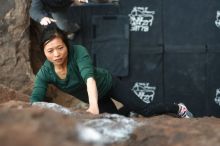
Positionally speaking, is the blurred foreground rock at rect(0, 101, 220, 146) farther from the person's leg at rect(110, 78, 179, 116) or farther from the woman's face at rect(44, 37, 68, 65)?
the person's leg at rect(110, 78, 179, 116)

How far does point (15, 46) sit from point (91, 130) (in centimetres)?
364

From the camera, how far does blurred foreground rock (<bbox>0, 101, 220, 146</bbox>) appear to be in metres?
0.84

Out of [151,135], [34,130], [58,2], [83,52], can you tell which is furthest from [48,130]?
[58,2]

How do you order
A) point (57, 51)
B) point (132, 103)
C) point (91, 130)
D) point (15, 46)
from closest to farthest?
point (91, 130)
point (57, 51)
point (132, 103)
point (15, 46)

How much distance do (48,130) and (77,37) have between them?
3.94 metres

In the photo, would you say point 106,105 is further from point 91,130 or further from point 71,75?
point 91,130

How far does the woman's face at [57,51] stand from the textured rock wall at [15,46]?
1674 millimetres

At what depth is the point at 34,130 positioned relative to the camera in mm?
858

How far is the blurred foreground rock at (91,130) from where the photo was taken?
0.84 meters

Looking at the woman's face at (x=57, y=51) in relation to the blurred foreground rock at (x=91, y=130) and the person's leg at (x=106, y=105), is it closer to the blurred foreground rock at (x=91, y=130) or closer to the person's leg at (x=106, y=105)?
the person's leg at (x=106, y=105)

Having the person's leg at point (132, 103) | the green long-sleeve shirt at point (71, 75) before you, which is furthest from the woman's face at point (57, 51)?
the person's leg at point (132, 103)

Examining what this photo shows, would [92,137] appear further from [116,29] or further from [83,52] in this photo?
[116,29]

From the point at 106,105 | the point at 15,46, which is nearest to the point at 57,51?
the point at 106,105

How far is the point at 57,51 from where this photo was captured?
277 cm
